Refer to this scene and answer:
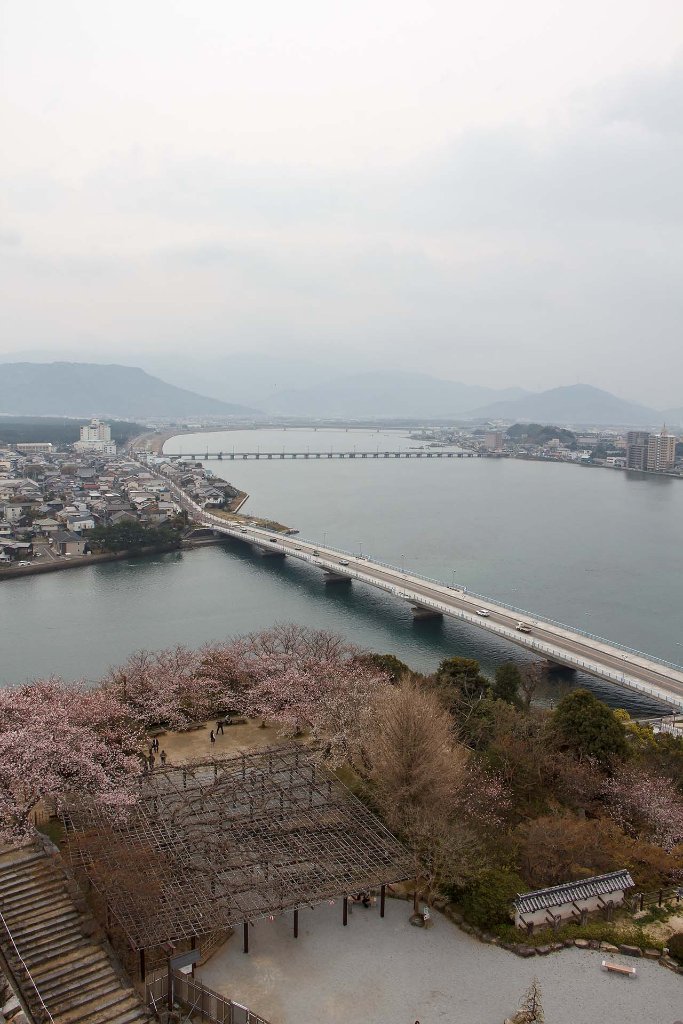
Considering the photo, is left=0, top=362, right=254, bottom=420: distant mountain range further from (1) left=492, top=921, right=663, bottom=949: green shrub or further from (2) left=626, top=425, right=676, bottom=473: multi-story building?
(1) left=492, top=921, right=663, bottom=949: green shrub

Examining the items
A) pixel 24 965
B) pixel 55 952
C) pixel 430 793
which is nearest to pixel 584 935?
pixel 430 793

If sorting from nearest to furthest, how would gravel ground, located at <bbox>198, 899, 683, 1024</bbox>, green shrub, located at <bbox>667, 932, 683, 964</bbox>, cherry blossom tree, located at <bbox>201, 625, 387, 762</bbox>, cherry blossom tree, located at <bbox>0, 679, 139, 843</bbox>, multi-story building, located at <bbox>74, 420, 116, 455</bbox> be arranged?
gravel ground, located at <bbox>198, 899, 683, 1024</bbox> → green shrub, located at <bbox>667, 932, 683, 964</bbox> → cherry blossom tree, located at <bbox>0, 679, 139, 843</bbox> → cherry blossom tree, located at <bbox>201, 625, 387, 762</bbox> → multi-story building, located at <bbox>74, 420, 116, 455</bbox>

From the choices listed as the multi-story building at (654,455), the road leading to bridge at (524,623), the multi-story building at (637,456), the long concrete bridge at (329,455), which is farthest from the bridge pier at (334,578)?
the multi-story building at (637,456)

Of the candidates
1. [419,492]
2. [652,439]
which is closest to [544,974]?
[419,492]

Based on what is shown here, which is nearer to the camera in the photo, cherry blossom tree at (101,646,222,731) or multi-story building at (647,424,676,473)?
cherry blossom tree at (101,646,222,731)

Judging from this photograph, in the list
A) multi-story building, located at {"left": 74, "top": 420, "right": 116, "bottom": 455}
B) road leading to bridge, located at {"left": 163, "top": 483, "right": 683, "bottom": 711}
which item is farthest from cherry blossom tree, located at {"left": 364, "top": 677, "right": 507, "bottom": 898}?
multi-story building, located at {"left": 74, "top": 420, "right": 116, "bottom": 455}

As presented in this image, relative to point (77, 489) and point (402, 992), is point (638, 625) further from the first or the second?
point (77, 489)

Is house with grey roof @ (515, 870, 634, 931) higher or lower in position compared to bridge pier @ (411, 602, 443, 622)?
higher
